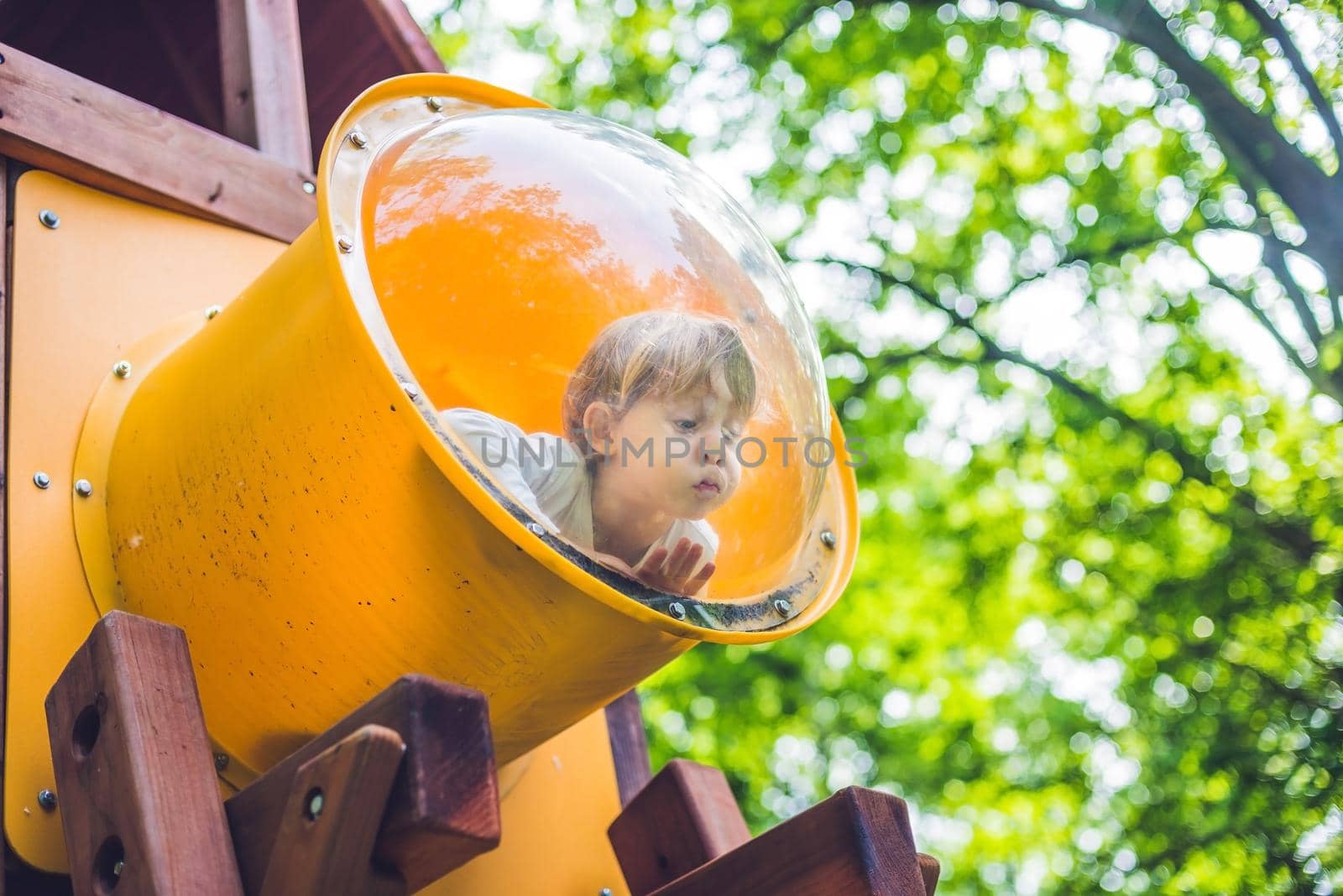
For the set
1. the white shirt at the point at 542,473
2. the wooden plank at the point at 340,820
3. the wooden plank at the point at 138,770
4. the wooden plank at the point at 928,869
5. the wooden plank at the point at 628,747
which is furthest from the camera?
the wooden plank at the point at 628,747

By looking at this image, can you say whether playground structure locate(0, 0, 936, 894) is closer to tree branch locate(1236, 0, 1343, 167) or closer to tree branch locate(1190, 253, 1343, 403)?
tree branch locate(1236, 0, 1343, 167)

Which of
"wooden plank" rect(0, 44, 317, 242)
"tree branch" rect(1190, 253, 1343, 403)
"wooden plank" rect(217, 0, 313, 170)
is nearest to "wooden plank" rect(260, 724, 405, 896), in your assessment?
"wooden plank" rect(0, 44, 317, 242)

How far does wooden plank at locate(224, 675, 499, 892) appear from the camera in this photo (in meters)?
1.04

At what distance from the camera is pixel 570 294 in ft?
4.91

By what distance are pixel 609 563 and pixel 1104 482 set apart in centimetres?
504

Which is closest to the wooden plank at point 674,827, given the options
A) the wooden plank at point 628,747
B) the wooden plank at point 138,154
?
the wooden plank at point 628,747

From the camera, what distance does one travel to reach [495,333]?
150 centimetres

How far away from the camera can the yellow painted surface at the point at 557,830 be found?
69.4 inches

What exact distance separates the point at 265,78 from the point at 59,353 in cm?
81

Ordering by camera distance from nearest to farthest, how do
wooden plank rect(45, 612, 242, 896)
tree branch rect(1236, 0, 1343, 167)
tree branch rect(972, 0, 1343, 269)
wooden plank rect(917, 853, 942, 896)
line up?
wooden plank rect(45, 612, 242, 896)
wooden plank rect(917, 853, 942, 896)
tree branch rect(1236, 0, 1343, 167)
tree branch rect(972, 0, 1343, 269)

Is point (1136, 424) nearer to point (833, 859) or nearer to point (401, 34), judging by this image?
point (401, 34)

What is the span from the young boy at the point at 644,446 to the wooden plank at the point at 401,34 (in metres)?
1.43

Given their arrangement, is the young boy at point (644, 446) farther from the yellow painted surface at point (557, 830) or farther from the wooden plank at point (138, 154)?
the wooden plank at point (138, 154)

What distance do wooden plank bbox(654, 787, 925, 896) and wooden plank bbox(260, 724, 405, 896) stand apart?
1.57 feet
